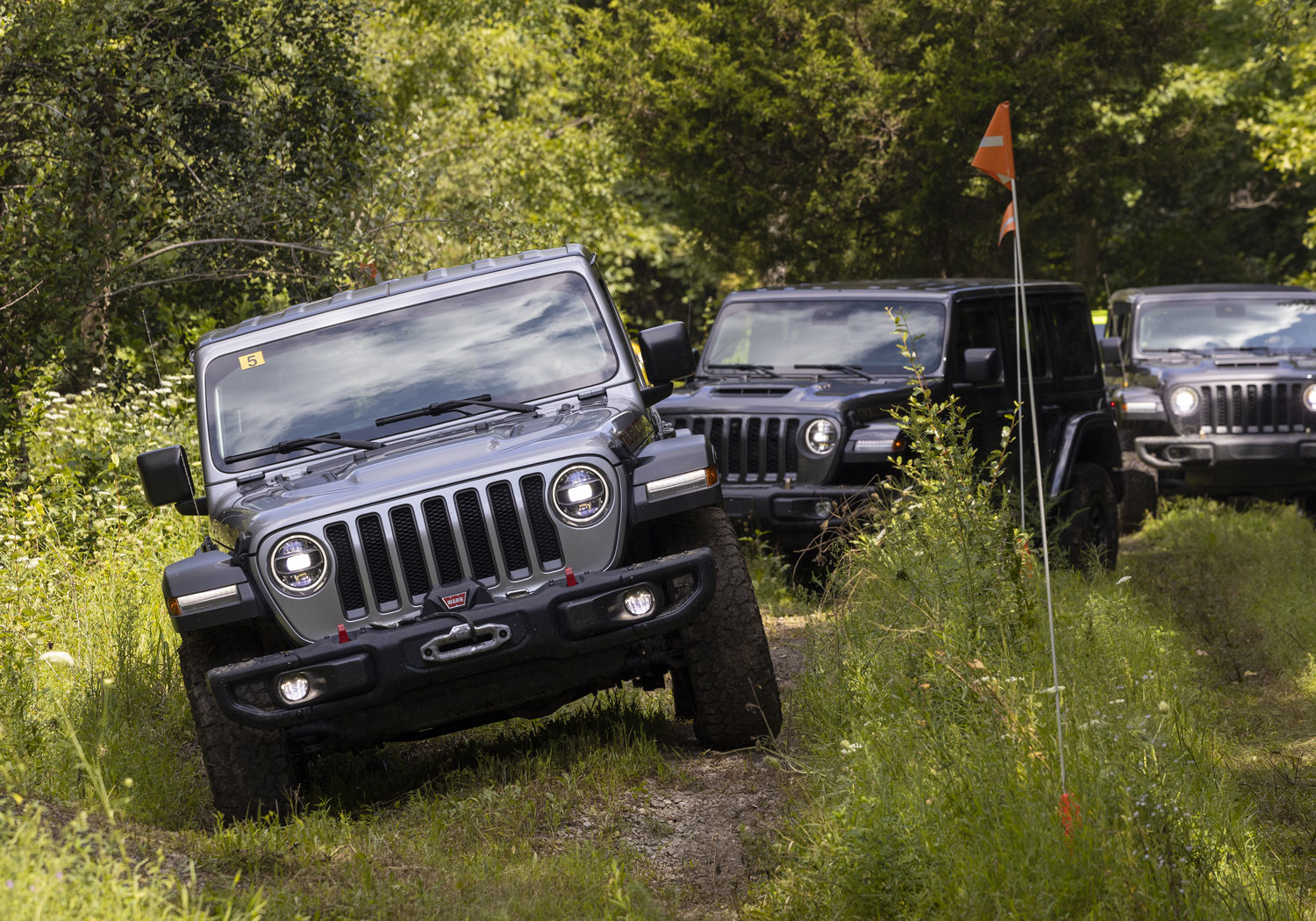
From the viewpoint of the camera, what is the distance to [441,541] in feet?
15.8

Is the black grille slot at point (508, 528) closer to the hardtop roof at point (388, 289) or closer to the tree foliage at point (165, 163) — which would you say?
the hardtop roof at point (388, 289)

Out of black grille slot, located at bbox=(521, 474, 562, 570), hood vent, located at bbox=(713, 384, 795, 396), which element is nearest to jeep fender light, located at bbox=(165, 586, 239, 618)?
black grille slot, located at bbox=(521, 474, 562, 570)

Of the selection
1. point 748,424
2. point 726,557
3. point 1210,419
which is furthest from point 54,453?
point 1210,419

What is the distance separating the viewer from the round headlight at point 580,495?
15.8 feet

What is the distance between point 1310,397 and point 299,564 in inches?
345

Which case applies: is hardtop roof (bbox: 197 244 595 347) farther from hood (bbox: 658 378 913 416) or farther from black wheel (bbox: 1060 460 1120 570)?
→ black wheel (bbox: 1060 460 1120 570)

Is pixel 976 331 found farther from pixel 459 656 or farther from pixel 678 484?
pixel 459 656

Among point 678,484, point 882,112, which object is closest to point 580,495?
point 678,484

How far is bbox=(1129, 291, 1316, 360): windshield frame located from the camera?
1216cm

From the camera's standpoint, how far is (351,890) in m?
4.12

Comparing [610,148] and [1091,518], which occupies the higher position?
[610,148]

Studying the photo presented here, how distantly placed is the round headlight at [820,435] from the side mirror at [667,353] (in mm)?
2637

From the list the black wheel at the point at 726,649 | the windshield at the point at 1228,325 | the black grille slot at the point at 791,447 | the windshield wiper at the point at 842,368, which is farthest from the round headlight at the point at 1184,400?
the black wheel at the point at 726,649

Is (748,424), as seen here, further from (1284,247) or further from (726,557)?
(1284,247)
